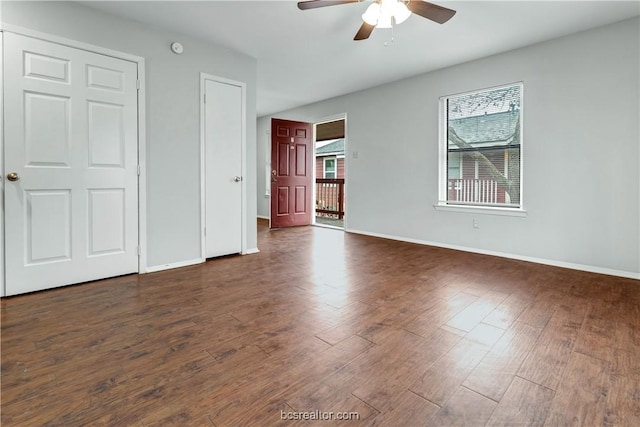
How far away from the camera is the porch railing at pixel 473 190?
412cm

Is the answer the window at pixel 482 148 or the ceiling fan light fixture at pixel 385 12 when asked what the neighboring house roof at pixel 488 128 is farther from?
the ceiling fan light fixture at pixel 385 12

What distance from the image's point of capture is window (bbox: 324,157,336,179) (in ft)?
36.2

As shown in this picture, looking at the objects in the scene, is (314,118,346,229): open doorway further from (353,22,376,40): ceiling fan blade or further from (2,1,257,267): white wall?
(353,22,376,40): ceiling fan blade

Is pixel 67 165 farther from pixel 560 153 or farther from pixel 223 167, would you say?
pixel 560 153

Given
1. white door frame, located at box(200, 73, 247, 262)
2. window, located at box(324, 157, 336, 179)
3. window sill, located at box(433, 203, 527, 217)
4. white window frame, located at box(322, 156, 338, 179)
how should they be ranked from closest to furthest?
white door frame, located at box(200, 73, 247, 262)
window sill, located at box(433, 203, 527, 217)
white window frame, located at box(322, 156, 338, 179)
window, located at box(324, 157, 336, 179)

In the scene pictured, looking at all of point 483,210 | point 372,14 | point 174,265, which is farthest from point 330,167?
point 372,14

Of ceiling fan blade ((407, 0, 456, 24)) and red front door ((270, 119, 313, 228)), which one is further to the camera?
red front door ((270, 119, 313, 228))

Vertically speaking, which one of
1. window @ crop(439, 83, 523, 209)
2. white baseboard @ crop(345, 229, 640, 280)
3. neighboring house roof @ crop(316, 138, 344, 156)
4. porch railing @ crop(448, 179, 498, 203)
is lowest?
white baseboard @ crop(345, 229, 640, 280)

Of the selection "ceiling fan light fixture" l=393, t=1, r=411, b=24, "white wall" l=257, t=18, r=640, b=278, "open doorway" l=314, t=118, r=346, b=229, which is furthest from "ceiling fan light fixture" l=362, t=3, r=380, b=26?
"open doorway" l=314, t=118, r=346, b=229

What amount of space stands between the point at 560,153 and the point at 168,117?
410 centimetres

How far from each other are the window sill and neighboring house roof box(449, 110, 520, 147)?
0.80 metres

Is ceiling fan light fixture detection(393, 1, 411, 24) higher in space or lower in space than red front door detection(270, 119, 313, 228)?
higher

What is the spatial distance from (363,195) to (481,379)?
4.20 meters

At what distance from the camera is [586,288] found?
110 inches
